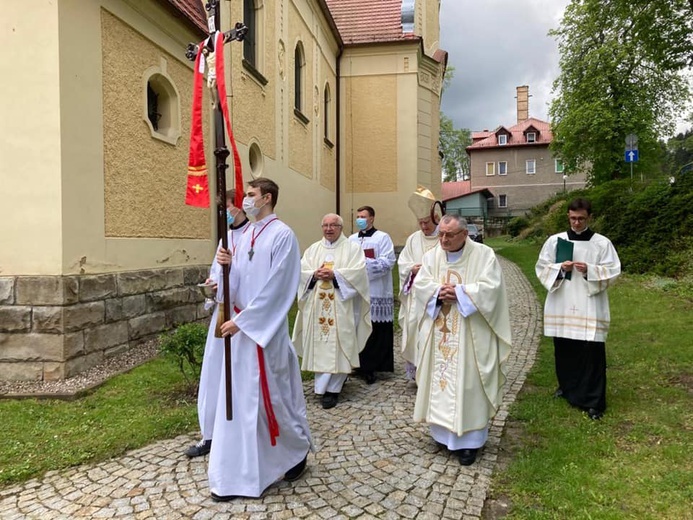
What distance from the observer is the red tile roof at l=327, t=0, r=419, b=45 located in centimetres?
1838

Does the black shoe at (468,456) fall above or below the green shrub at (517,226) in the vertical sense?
below

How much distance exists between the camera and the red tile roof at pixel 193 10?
23.4ft

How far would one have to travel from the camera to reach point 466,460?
12.3 feet

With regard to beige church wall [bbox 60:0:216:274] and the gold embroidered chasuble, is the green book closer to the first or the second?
the gold embroidered chasuble

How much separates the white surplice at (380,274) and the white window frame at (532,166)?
4460 cm

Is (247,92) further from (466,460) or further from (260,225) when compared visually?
(466,460)

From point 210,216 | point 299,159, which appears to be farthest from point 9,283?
point 299,159

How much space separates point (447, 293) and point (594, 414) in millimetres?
2032

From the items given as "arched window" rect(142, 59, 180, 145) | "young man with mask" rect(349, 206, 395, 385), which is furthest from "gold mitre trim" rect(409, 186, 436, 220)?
"arched window" rect(142, 59, 180, 145)

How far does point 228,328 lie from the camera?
3193 millimetres

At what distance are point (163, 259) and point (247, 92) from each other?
4.35 metres

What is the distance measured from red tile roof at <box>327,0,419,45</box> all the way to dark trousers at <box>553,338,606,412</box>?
15.5 metres

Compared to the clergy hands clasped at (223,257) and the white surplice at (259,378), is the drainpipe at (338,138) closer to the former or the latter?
the white surplice at (259,378)

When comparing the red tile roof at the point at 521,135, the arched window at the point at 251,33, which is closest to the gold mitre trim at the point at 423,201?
the arched window at the point at 251,33
